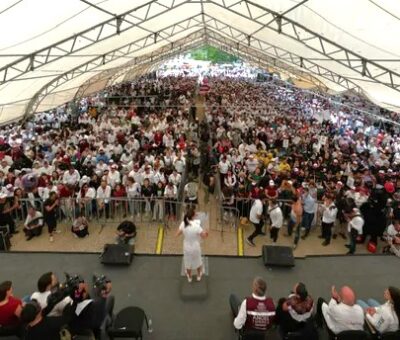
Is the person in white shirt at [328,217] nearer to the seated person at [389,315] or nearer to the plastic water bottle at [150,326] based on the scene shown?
the seated person at [389,315]

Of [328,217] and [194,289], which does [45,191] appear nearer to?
[194,289]

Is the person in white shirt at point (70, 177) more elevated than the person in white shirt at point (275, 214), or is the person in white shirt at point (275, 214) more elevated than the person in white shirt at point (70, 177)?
the person in white shirt at point (70, 177)

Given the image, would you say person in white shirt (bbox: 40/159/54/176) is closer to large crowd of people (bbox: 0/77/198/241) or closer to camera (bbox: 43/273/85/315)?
large crowd of people (bbox: 0/77/198/241)

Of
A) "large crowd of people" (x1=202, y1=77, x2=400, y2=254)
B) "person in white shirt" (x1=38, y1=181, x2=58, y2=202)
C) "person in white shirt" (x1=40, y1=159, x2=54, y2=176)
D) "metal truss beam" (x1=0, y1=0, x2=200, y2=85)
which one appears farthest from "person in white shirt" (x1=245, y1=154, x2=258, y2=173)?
"person in white shirt" (x1=40, y1=159, x2=54, y2=176)

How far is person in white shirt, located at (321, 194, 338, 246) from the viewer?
8281 millimetres

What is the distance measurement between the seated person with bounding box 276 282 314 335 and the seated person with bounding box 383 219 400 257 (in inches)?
165

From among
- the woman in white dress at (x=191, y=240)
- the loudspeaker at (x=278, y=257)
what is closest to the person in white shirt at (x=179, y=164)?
the loudspeaker at (x=278, y=257)

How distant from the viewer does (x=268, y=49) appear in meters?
16.4

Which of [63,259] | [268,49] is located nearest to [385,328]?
[63,259]

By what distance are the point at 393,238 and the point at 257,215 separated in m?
3.11

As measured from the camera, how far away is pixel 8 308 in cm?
454

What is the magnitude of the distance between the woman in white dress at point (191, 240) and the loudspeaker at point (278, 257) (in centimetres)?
150

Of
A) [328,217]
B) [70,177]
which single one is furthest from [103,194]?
[328,217]

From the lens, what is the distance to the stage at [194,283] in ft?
19.1
